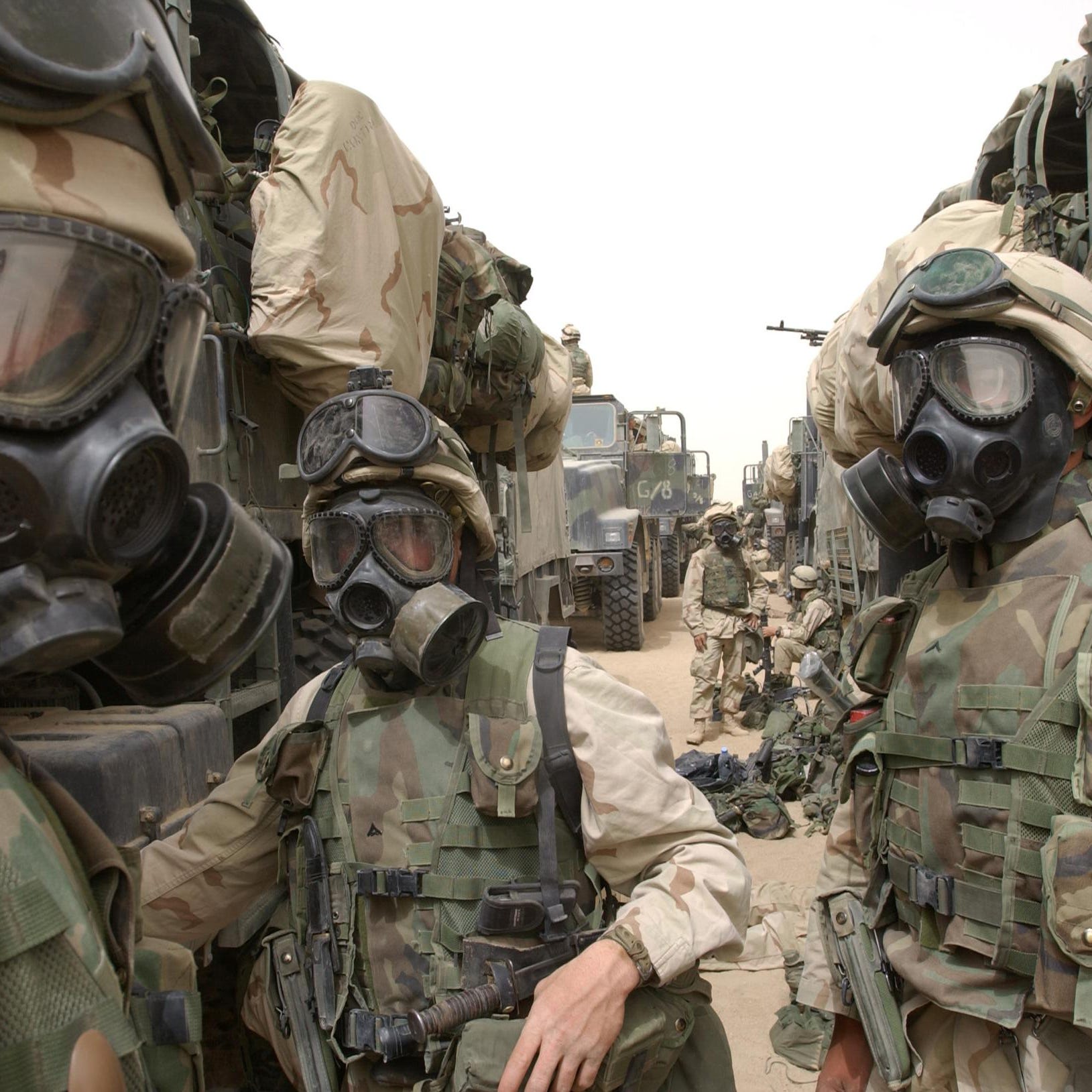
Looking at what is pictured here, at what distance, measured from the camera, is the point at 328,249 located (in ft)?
10.8

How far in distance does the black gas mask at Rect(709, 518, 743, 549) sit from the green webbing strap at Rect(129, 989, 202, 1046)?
8552mm

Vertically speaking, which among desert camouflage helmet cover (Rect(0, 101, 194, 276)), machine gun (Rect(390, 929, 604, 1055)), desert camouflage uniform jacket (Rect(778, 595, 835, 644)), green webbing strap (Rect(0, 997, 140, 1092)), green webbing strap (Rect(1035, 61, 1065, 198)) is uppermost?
green webbing strap (Rect(1035, 61, 1065, 198))

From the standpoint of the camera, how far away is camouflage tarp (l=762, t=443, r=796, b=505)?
16.7 metres

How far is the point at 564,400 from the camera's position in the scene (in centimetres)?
667

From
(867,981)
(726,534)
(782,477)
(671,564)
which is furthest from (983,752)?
(671,564)

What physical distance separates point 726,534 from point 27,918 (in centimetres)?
887

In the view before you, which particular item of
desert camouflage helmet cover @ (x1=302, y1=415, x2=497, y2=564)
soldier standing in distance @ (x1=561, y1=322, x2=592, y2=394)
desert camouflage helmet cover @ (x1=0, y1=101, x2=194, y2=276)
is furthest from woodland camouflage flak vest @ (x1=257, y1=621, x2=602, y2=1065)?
soldier standing in distance @ (x1=561, y1=322, x2=592, y2=394)

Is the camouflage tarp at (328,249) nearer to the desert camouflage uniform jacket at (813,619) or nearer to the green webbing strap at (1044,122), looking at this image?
the green webbing strap at (1044,122)

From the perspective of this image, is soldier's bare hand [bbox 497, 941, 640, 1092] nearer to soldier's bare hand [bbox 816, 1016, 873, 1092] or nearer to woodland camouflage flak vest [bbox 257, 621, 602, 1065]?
woodland camouflage flak vest [bbox 257, 621, 602, 1065]

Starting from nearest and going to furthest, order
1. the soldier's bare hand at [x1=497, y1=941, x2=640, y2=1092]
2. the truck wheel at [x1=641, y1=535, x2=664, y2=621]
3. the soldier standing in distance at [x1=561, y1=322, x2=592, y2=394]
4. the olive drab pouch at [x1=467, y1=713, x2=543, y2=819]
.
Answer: the soldier's bare hand at [x1=497, y1=941, x2=640, y2=1092], the olive drab pouch at [x1=467, y1=713, x2=543, y2=819], the soldier standing in distance at [x1=561, y1=322, x2=592, y2=394], the truck wheel at [x1=641, y1=535, x2=664, y2=621]

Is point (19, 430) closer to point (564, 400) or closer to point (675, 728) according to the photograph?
point (564, 400)

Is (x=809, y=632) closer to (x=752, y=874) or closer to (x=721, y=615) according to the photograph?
(x=721, y=615)

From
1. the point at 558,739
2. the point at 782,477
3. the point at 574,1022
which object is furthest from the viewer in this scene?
the point at 782,477

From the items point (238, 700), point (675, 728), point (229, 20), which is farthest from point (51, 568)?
point (675, 728)
